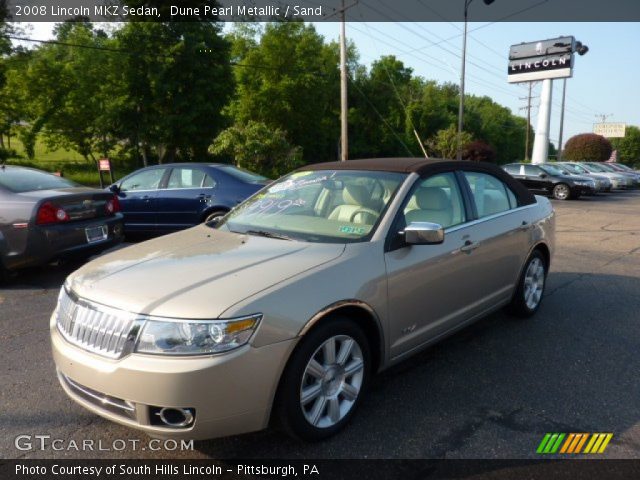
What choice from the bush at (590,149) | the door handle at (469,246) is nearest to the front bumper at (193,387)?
the door handle at (469,246)

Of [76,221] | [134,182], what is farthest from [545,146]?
[76,221]

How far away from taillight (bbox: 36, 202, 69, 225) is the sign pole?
3734 centimetres

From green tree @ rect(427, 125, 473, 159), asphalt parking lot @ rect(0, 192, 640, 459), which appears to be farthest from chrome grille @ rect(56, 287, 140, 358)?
green tree @ rect(427, 125, 473, 159)

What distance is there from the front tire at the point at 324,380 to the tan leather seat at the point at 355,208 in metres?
0.82

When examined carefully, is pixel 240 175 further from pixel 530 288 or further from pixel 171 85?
pixel 171 85

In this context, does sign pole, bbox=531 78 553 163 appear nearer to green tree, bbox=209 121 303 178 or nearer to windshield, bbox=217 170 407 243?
green tree, bbox=209 121 303 178

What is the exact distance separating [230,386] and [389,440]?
3.45 feet

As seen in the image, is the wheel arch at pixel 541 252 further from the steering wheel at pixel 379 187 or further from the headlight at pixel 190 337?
the headlight at pixel 190 337

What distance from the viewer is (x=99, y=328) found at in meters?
2.51

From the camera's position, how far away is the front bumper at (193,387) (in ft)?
7.47

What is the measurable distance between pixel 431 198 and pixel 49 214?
15.0 feet

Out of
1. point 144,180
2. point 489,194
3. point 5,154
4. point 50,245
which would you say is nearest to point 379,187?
point 489,194

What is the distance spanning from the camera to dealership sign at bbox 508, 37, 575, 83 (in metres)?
36.8

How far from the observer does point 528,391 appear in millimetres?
3387
